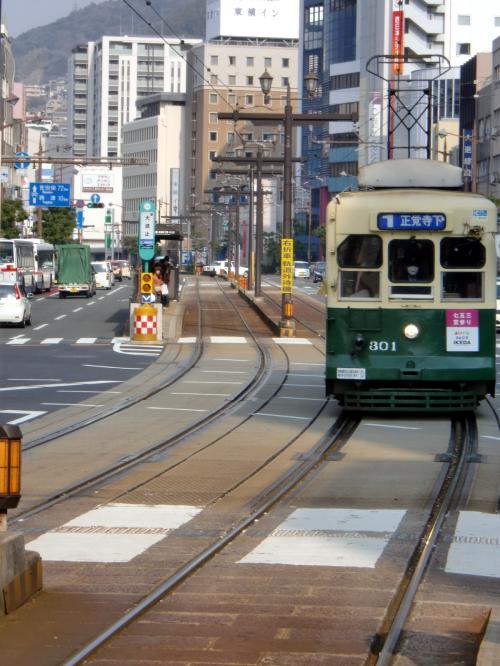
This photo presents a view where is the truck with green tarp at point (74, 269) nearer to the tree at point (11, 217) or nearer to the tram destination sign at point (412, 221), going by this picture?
the tree at point (11, 217)

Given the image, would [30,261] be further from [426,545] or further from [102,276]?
[426,545]

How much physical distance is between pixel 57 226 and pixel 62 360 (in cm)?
8691

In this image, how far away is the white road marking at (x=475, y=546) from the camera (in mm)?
9023

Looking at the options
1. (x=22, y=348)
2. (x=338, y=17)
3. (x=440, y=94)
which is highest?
(x=338, y=17)

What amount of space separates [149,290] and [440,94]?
8083cm

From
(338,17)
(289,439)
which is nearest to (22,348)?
(289,439)

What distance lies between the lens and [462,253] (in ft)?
61.6

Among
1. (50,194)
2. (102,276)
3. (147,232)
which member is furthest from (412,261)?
(50,194)

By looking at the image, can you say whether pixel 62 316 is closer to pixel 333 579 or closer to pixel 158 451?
pixel 158 451

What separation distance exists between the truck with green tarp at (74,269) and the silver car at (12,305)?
24.6 m

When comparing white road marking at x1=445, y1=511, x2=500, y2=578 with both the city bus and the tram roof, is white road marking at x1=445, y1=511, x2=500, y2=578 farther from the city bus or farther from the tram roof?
the city bus

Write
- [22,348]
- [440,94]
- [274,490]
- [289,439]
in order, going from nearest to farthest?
[274,490] → [289,439] → [22,348] → [440,94]

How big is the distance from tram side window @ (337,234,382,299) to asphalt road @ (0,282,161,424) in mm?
4806

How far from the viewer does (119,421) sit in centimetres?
1908
